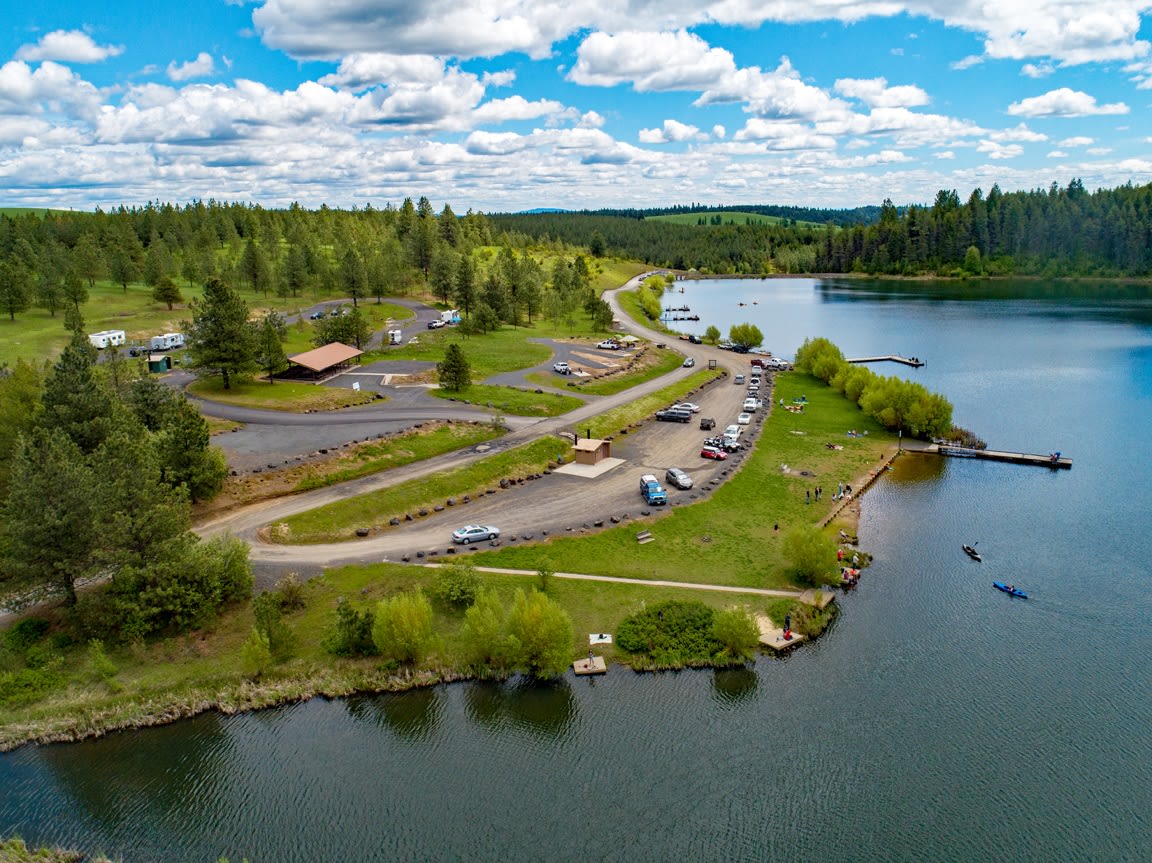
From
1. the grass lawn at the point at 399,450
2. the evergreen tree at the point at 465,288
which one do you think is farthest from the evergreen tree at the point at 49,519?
the evergreen tree at the point at 465,288

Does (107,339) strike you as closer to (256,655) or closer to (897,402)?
(256,655)

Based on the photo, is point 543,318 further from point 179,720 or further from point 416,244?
point 179,720

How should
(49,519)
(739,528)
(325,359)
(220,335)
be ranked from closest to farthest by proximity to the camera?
1. (49,519)
2. (739,528)
3. (220,335)
4. (325,359)

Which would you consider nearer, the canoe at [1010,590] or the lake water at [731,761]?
the lake water at [731,761]

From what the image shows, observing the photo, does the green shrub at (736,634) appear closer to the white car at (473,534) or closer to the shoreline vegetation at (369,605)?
the shoreline vegetation at (369,605)

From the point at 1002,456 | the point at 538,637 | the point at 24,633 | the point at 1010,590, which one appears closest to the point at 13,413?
the point at 24,633

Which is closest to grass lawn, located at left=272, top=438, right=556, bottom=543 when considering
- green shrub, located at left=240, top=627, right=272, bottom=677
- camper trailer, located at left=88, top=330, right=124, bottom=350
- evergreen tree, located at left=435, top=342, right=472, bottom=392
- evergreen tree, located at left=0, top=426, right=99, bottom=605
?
evergreen tree, located at left=0, top=426, right=99, bottom=605

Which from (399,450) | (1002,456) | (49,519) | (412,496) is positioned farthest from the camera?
(1002,456)
